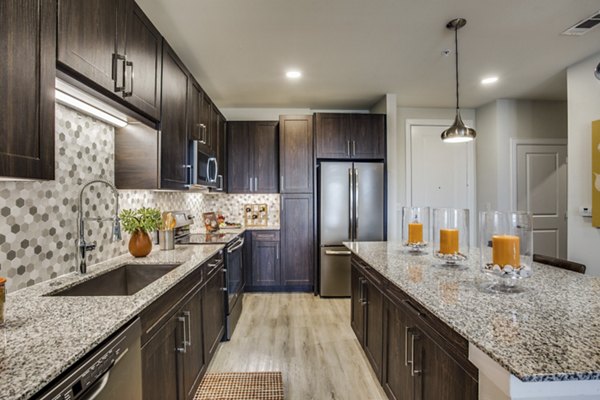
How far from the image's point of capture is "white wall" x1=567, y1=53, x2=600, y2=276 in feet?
9.86

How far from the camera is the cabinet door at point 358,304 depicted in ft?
7.86

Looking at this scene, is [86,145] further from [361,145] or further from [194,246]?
[361,145]

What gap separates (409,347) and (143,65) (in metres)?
2.13

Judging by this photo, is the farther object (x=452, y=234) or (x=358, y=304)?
(x=358, y=304)

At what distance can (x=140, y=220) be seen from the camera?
6.54ft

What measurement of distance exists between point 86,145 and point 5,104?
40.7 inches

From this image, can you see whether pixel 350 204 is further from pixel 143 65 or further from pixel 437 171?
pixel 143 65

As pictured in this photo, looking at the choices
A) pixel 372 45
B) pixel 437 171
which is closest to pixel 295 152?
pixel 372 45

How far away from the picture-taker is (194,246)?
8.52ft

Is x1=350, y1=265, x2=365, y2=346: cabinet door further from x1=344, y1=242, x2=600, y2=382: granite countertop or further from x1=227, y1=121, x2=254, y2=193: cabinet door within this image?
x1=227, y1=121, x2=254, y2=193: cabinet door

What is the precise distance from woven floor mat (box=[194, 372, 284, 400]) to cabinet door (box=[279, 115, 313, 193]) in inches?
95.6

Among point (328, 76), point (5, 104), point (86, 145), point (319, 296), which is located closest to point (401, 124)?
point (328, 76)

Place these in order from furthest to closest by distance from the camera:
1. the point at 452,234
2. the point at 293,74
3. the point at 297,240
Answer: the point at 297,240
the point at 293,74
the point at 452,234

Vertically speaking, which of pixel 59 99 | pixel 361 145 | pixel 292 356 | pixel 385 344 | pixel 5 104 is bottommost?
pixel 292 356
